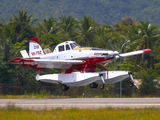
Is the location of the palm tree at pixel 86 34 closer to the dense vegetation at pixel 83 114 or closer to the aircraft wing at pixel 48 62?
the aircraft wing at pixel 48 62

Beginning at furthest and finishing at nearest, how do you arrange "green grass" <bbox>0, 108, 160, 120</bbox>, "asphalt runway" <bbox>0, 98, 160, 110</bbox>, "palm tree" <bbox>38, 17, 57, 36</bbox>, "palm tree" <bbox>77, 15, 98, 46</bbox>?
"palm tree" <bbox>38, 17, 57, 36</bbox> < "palm tree" <bbox>77, 15, 98, 46</bbox> < "asphalt runway" <bbox>0, 98, 160, 110</bbox> < "green grass" <bbox>0, 108, 160, 120</bbox>

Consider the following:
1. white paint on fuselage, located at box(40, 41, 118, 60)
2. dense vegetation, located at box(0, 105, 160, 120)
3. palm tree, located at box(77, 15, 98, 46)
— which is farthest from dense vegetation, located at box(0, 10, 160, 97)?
dense vegetation, located at box(0, 105, 160, 120)

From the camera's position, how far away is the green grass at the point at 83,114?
38.0 feet

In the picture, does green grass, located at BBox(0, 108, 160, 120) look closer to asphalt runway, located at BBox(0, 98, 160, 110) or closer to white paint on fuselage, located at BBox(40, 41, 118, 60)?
asphalt runway, located at BBox(0, 98, 160, 110)

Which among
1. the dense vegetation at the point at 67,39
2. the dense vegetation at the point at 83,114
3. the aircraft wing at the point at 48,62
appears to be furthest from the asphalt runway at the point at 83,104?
the dense vegetation at the point at 67,39

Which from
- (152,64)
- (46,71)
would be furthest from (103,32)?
(46,71)

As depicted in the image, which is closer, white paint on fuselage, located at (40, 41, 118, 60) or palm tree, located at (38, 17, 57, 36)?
white paint on fuselage, located at (40, 41, 118, 60)

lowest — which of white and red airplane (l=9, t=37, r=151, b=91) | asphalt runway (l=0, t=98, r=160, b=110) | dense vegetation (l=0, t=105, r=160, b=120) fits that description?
asphalt runway (l=0, t=98, r=160, b=110)

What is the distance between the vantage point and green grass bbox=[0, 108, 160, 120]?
11594 mm

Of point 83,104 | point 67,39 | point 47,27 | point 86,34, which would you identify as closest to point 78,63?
point 83,104

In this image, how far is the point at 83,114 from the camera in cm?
1219

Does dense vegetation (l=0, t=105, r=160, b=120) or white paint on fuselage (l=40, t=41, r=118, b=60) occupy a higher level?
white paint on fuselage (l=40, t=41, r=118, b=60)

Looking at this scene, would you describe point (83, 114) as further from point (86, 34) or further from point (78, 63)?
point (86, 34)

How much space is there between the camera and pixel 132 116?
11820 mm
